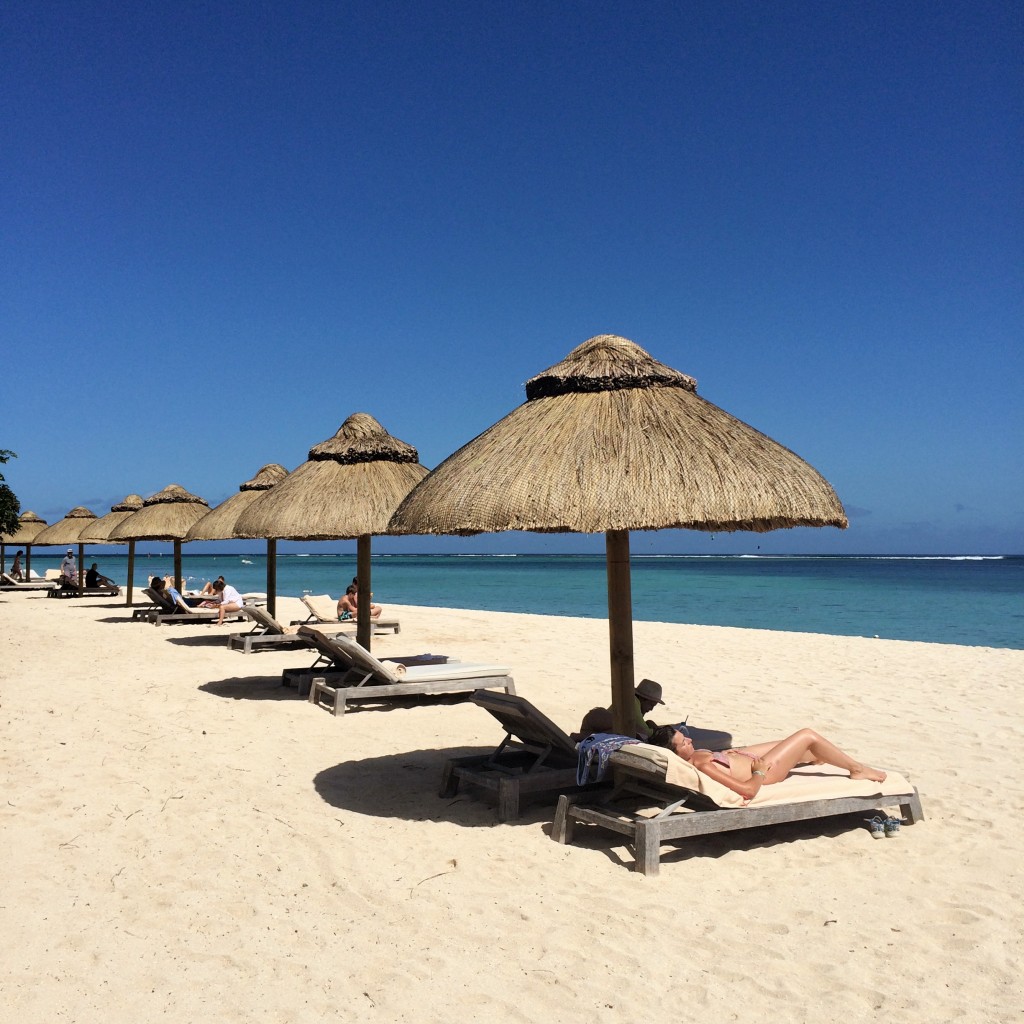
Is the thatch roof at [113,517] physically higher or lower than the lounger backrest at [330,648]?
higher

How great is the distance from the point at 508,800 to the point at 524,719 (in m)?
0.42

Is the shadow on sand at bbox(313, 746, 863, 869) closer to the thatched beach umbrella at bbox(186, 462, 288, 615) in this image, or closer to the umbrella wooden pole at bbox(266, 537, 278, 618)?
the umbrella wooden pole at bbox(266, 537, 278, 618)

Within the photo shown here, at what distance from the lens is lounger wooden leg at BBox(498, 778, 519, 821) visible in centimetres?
473

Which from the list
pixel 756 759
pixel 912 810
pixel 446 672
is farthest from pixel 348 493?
pixel 912 810

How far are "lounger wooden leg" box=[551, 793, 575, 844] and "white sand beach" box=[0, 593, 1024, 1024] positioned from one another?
8 centimetres

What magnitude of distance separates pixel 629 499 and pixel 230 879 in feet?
7.96

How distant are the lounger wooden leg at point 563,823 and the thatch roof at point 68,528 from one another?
21616 millimetres

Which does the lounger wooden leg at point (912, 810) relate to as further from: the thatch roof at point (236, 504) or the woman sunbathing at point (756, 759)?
the thatch roof at point (236, 504)

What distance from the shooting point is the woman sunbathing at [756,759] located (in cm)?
430

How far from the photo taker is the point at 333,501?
8.23m

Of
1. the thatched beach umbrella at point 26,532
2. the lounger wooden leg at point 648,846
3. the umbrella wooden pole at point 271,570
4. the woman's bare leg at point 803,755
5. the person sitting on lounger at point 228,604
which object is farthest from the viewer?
the thatched beach umbrella at point 26,532

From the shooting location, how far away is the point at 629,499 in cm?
425

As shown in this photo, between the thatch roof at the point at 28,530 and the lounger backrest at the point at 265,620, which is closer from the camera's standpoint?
the lounger backrest at the point at 265,620

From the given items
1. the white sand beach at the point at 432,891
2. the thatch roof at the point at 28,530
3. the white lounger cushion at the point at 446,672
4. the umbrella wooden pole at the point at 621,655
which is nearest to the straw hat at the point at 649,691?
the umbrella wooden pole at the point at 621,655
